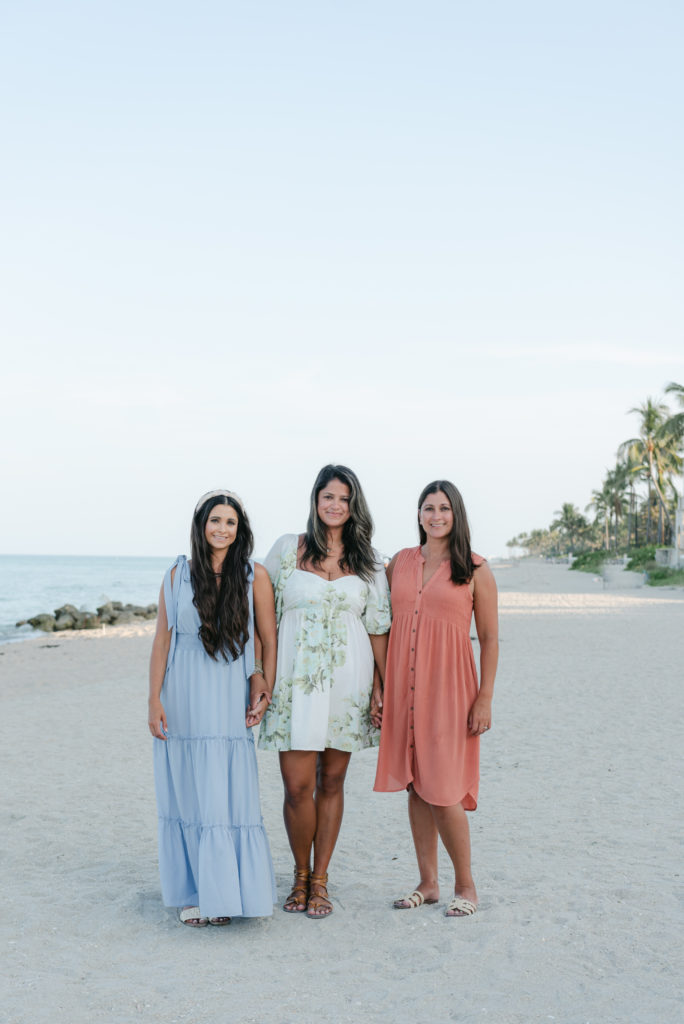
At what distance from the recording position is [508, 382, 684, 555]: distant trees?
58363 millimetres

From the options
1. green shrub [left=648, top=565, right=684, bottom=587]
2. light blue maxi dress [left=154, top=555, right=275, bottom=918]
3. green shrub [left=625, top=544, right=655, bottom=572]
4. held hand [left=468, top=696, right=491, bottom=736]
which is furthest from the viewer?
green shrub [left=625, top=544, right=655, bottom=572]

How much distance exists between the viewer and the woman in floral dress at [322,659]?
4066 millimetres

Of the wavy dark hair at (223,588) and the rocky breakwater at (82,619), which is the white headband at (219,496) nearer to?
the wavy dark hair at (223,588)

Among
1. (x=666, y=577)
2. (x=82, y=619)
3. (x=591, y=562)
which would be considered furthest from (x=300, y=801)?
(x=591, y=562)

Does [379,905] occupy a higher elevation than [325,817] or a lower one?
lower

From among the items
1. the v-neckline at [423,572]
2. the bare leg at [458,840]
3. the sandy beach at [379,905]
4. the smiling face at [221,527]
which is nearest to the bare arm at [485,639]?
the v-neckline at [423,572]

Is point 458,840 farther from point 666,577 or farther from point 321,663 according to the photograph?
point 666,577

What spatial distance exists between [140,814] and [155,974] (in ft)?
8.70

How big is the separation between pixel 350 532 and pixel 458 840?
1469mm

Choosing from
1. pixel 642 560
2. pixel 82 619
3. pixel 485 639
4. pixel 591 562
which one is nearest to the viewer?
pixel 485 639

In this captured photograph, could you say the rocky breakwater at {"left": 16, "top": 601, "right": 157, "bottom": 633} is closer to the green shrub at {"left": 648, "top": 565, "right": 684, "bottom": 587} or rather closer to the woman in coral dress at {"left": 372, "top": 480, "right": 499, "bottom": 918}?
the green shrub at {"left": 648, "top": 565, "right": 684, "bottom": 587}

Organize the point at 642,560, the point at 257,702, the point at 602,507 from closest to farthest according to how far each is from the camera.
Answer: the point at 257,702 < the point at 642,560 < the point at 602,507

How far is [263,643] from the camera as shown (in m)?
4.11

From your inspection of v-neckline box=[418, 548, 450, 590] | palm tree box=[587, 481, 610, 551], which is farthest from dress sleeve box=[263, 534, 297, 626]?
palm tree box=[587, 481, 610, 551]
